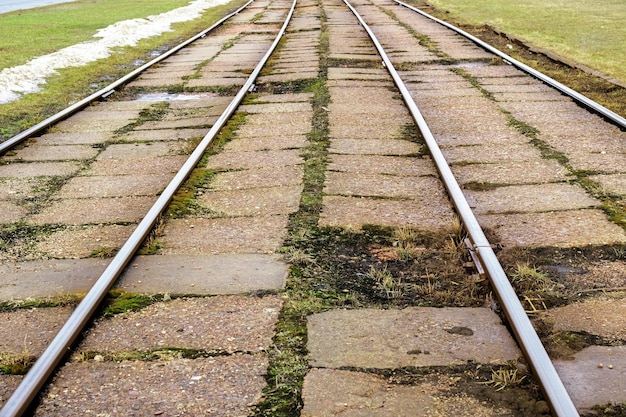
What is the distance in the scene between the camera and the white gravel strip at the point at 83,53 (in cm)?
1135

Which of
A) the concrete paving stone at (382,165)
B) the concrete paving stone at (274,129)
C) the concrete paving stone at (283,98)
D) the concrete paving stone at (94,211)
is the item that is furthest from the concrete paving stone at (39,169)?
the concrete paving stone at (283,98)

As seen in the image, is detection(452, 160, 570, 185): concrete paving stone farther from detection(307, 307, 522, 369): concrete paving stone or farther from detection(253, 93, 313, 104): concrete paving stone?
detection(253, 93, 313, 104): concrete paving stone

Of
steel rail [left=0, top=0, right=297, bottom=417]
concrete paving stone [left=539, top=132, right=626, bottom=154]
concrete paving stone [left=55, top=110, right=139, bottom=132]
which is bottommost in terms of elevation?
concrete paving stone [left=55, top=110, right=139, bottom=132]

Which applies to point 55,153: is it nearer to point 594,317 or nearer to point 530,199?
point 530,199

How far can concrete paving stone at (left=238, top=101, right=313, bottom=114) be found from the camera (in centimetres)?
878

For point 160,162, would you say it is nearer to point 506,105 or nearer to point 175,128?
point 175,128

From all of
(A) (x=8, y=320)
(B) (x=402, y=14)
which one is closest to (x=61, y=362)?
(A) (x=8, y=320)

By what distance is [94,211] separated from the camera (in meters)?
5.61

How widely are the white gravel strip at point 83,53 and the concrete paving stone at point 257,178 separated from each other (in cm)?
539

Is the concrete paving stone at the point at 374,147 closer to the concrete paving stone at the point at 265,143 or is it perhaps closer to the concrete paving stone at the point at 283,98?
the concrete paving stone at the point at 265,143

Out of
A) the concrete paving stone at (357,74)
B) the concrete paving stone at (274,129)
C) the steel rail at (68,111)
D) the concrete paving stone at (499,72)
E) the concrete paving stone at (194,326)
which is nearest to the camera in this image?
the concrete paving stone at (194,326)

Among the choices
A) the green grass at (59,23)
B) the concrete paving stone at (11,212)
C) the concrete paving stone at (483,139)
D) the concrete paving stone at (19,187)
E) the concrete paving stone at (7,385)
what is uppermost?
the concrete paving stone at (7,385)

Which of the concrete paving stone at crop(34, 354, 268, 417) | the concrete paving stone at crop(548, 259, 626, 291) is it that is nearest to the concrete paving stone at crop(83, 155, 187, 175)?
the concrete paving stone at crop(34, 354, 268, 417)

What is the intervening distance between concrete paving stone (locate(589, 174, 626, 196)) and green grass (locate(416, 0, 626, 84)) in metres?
5.00
